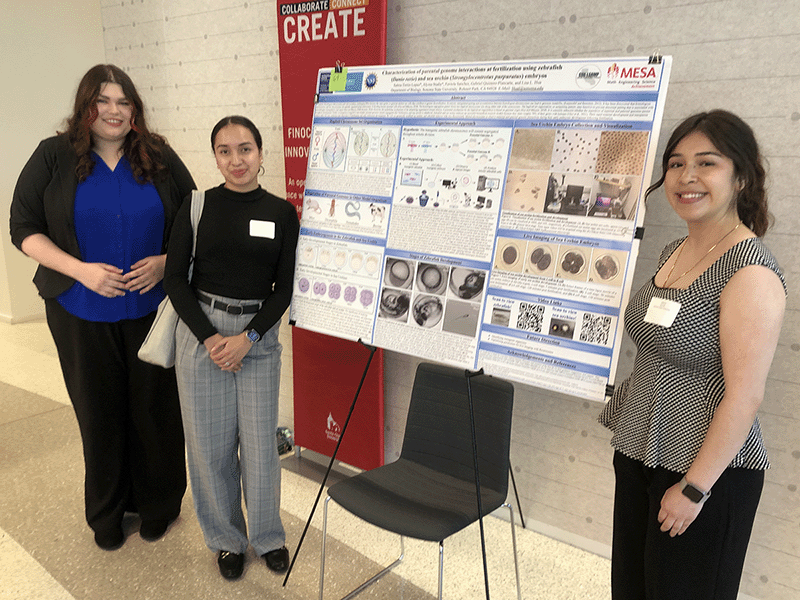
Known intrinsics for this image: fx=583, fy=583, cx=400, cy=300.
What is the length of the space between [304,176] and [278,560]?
163cm

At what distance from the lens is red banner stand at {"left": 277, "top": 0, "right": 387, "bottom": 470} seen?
7.78ft

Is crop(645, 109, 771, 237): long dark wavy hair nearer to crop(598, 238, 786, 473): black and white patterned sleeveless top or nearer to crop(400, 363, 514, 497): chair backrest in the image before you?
crop(598, 238, 786, 473): black and white patterned sleeveless top

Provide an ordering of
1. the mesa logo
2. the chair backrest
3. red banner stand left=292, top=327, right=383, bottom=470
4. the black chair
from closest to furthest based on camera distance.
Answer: the mesa logo, the black chair, the chair backrest, red banner stand left=292, top=327, right=383, bottom=470

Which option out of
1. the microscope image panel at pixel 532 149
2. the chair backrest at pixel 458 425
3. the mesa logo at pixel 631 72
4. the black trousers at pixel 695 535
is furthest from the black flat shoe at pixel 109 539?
the mesa logo at pixel 631 72

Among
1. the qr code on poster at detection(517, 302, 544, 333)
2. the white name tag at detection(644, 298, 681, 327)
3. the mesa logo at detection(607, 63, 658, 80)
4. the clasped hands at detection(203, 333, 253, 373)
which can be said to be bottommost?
the clasped hands at detection(203, 333, 253, 373)

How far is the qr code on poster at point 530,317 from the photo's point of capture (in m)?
1.60

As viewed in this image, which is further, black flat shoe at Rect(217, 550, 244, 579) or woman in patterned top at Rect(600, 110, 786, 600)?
black flat shoe at Rect(217, 550, 244, 579)

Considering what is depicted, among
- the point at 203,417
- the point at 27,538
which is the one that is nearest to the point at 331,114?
the point at 203,417

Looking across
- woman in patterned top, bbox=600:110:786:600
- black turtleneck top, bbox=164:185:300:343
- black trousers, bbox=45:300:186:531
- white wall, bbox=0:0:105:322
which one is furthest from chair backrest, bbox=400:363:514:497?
white wall, bbox=0:0:105:322

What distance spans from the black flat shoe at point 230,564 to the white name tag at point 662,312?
5.50 ft

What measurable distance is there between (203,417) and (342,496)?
576 millimetres

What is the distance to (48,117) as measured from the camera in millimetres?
5309

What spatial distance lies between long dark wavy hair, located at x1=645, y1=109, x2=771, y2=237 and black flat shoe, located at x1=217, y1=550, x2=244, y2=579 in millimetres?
1964

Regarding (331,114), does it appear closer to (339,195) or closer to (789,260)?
(339,195)
